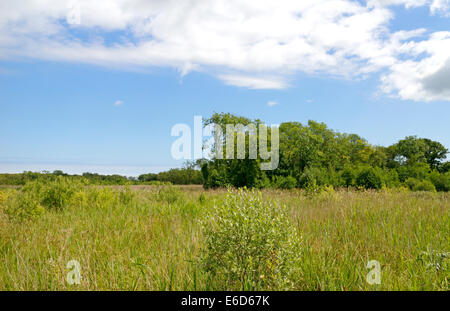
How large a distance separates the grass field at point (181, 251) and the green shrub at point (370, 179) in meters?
9.87

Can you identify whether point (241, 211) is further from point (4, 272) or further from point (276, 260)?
point (4, 272)

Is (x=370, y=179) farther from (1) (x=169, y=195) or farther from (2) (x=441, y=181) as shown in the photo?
(1) (x=169, y=195)

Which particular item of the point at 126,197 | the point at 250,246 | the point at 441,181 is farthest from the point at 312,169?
the point at 250,246

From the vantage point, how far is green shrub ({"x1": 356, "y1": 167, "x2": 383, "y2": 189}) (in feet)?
58.7

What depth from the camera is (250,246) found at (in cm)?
288

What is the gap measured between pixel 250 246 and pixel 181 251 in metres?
1.88

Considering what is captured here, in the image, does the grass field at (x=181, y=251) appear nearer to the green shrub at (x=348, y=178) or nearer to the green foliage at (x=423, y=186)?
the green shrub at (x=348, y=178)

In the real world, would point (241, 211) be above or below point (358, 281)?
above

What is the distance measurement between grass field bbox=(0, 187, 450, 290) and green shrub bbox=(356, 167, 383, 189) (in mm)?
9870

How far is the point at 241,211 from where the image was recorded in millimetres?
2934

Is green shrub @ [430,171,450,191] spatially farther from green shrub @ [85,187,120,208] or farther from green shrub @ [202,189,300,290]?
green shrub @ [202,189,300,290]

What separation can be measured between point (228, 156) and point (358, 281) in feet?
64.3
